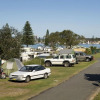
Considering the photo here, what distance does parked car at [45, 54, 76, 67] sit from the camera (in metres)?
33.7

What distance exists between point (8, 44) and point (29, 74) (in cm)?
1328

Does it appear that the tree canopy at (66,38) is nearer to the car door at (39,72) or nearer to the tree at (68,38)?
the tree at (68,38)

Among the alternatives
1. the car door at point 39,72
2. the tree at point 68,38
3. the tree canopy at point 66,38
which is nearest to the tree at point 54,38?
the tree canopy at point 66,38

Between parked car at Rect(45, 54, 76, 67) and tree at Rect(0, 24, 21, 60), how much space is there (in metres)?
4.84

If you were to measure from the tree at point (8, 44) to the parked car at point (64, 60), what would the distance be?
484cm

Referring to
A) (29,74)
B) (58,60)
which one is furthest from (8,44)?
(29,74)

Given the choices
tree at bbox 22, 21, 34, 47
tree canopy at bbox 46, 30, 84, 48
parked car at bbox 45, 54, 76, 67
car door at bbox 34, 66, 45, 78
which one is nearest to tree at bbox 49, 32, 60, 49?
tree canopy at bbox 46, 30, 84, 48

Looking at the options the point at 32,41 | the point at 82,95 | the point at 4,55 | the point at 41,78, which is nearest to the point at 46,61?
the point at 4,55

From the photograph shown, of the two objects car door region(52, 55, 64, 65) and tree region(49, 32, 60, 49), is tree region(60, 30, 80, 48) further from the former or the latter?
car door region(52, 55, 64, 65)

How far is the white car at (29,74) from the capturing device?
62.8 feet

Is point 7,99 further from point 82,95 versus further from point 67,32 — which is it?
point 67,32

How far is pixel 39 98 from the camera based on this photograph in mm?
13195

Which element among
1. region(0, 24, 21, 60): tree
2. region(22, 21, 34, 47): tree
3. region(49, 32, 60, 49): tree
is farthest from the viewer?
region(22, 21, 34, 47): tree

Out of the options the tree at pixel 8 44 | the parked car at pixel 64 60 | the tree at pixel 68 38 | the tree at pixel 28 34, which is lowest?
the parked car at pixel 64 60
